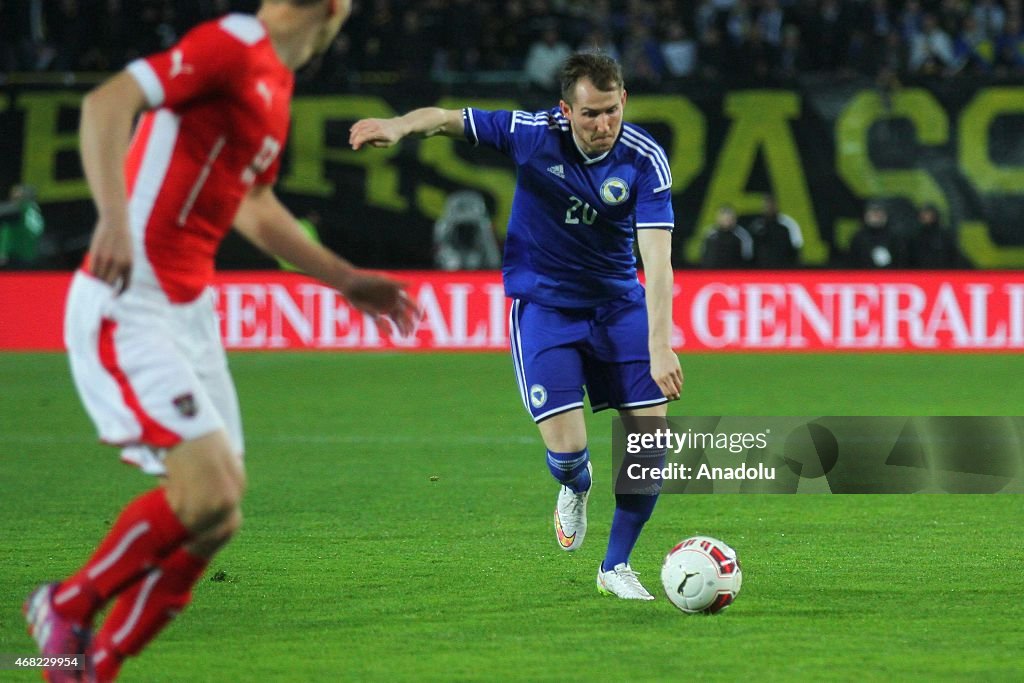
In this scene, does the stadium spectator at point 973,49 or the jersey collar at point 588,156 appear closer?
the jersey collar at point 588,156

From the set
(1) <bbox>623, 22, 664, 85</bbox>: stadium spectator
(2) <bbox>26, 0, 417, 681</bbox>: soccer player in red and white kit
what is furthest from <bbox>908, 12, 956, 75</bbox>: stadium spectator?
(2) <bbox>26, 0, 417, 681</bbox>: soccer player in red and white kit

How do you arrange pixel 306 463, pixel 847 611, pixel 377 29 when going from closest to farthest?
pixel 847 611 → pixel 306 463 → pixel 377 29

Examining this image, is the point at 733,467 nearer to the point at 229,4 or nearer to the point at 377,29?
the point at 377,29

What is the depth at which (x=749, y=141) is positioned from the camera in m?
18.6

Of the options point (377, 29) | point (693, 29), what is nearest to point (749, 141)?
point (693, 29)

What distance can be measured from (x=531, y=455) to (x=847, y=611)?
4720 millimetres

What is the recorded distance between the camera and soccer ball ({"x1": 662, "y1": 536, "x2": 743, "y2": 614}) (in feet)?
17.9

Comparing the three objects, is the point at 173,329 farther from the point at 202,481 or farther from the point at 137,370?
the point at 202,481

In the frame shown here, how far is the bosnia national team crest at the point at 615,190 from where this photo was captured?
19.5 ft

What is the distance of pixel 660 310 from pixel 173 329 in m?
2.03

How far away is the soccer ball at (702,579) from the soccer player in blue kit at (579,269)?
271mm

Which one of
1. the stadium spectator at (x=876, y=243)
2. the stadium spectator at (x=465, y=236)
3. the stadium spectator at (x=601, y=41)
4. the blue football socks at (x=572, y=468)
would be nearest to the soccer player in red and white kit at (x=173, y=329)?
the blue football socks at (x=572, y=468)

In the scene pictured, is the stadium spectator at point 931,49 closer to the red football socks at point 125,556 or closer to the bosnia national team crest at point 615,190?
the bosnia national team crest at point 615,190

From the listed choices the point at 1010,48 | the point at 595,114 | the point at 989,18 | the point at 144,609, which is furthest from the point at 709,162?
the point at 144,609
